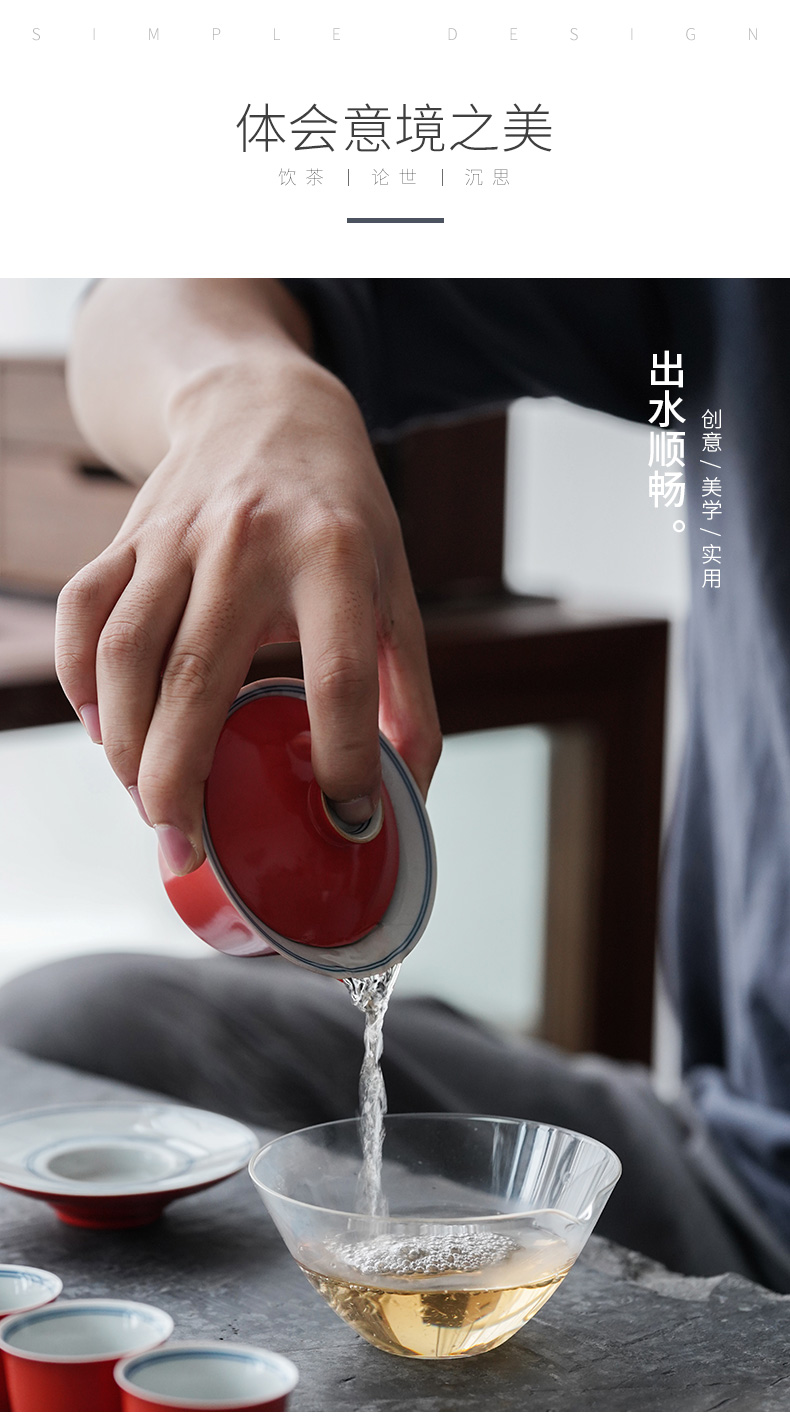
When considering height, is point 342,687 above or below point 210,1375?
above

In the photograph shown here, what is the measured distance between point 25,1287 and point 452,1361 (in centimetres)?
14

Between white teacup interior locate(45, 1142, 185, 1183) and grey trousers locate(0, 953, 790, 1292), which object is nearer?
white teacup interior locate(45, 1142, 185, 1183)

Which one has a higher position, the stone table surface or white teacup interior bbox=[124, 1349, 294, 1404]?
white teacup interior bbox=[124, 1349, 294, 1404]

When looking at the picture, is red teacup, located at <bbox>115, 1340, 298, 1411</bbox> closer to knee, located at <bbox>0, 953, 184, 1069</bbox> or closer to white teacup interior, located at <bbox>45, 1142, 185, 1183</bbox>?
white teacup interior, located at <bbox>45, 1142, 185, 1183</bbox>

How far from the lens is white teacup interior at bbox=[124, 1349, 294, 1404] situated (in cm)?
36

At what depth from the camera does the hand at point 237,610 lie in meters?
0.41

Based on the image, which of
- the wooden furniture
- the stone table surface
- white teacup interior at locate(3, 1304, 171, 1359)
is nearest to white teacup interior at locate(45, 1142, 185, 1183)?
the stone table surface

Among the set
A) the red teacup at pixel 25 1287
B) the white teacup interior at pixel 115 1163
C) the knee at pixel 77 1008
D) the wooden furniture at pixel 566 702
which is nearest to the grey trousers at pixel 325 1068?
the knee at pixel 77 1008

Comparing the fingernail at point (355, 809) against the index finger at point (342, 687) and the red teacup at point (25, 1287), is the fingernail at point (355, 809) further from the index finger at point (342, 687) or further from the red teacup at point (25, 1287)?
the red teacup at point (25, 1287)
